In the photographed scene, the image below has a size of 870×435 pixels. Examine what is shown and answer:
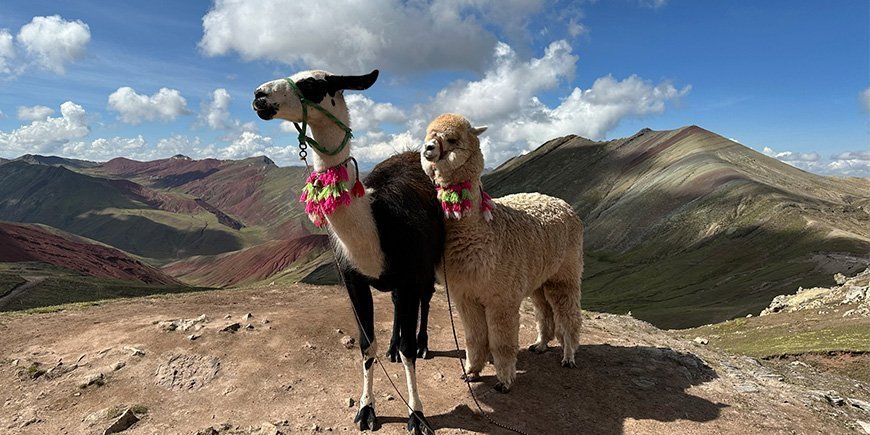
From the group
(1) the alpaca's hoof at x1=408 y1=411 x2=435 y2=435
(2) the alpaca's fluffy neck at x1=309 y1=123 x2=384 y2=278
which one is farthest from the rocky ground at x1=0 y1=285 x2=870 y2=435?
(2) the alpaca's fluffy neck at x1=309 y1=123 x2=384 y2=278

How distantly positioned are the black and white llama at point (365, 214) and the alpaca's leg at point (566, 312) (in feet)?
11.2

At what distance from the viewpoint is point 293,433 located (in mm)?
6637

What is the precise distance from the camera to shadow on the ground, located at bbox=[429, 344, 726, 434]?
290 inches

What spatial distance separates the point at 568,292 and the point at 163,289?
58.3 metres

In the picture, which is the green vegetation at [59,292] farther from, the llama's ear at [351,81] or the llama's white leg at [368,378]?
the llama's ear at [351,81]

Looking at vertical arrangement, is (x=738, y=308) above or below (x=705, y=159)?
below

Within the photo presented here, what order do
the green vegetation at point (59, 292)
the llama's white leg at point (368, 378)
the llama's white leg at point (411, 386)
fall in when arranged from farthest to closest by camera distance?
the green vegetation at point (59, 292) < the llama's white leg at point (368, 378) < the llama's white leg at point (411, 386)

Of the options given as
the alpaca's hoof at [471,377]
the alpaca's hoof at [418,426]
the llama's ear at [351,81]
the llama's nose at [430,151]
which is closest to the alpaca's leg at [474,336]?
the alpaca's hoof at [471,377]

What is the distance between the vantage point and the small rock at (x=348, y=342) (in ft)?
30.8

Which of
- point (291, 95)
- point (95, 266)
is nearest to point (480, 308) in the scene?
point (291, 95)

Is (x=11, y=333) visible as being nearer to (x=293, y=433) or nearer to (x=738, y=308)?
(x=293, y=433)

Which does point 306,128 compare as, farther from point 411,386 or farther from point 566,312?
point 566,312

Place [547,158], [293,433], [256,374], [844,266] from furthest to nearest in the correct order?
[547,158] → [844,266] → [256,374] → [293,433]

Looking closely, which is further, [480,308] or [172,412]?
[480,308]
